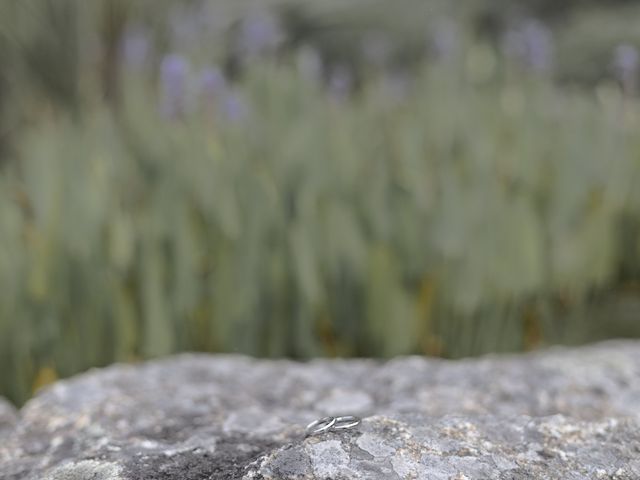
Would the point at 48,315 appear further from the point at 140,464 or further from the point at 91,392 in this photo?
the point at 140,464

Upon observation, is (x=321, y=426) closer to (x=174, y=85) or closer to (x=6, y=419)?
(x=6, y=419)

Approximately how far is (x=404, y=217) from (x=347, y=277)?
0.19 m

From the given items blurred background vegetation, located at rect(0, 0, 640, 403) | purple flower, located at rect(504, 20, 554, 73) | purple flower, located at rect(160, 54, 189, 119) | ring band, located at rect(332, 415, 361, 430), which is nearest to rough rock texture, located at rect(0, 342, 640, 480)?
ring band, located at rect(332, 415, 361, 430)

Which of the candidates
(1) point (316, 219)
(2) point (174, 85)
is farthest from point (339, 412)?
(2) point (174, 85)

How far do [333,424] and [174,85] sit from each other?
1595 millimetres

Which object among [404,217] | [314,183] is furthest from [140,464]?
[314,183]

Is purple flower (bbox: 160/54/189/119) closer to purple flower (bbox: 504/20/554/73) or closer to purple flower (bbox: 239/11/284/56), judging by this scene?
purple flower (bbox: 239/11/284/56)

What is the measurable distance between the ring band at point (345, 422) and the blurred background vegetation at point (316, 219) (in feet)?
2.46

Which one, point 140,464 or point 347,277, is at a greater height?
point 140,464

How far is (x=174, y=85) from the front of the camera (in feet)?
7.39

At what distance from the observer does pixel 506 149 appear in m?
2.47

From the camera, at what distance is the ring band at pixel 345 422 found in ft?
2.68

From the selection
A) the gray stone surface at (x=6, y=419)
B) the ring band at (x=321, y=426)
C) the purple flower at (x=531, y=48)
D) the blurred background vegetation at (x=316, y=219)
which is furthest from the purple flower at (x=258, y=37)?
the ring band at (x=321, y=426)

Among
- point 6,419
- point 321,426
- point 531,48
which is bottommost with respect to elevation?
point 6,419
